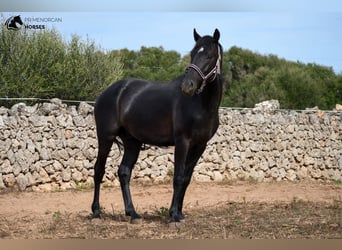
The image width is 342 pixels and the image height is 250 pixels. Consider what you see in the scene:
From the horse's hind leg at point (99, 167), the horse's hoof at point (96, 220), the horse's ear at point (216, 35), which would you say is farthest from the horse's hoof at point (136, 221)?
the horse's ear at point (216, 35)

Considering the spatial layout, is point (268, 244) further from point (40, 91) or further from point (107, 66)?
point (107, 66)

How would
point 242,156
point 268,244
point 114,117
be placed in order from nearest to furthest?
point 268,244 < point 114,117 < point 242,156

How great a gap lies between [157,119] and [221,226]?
59.7 inches

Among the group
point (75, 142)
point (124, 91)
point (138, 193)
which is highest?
point (124, 91)

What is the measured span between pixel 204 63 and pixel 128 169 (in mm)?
1983

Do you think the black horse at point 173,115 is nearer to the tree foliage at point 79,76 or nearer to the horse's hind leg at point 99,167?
the horse's hind leg at point 99,167

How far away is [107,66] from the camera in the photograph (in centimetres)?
2038

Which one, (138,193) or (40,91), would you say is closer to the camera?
(138,193)

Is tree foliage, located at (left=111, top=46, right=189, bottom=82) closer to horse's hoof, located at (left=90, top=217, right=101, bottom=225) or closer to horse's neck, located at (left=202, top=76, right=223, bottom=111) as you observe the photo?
horse's hoof, located at (left=90, top=217, right=101, bottom=225)

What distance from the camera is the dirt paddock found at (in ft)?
20.7

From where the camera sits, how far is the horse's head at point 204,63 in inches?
253

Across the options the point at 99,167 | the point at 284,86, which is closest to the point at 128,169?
the point at 99,167

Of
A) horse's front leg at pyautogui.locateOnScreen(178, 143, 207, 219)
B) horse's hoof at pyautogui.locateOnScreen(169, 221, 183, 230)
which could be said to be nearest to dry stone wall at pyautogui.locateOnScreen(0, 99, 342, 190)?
horse's front leg at pyautogui.locateOnScreen(178, 143, 207, 219)

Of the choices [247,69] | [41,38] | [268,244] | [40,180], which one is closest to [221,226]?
[268,244]
